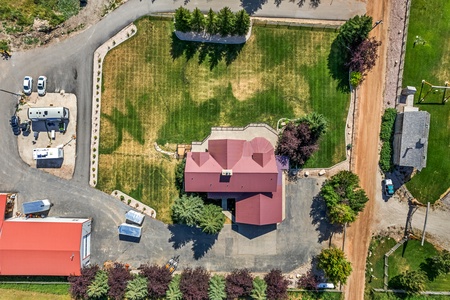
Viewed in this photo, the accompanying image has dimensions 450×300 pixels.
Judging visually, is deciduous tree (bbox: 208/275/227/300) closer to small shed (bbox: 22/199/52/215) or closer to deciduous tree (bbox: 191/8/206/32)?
small shed (bbox: 22/199/52/215)

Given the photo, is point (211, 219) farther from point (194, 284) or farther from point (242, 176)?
point (194, 284)

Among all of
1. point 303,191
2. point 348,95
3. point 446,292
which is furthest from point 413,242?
point 348,95

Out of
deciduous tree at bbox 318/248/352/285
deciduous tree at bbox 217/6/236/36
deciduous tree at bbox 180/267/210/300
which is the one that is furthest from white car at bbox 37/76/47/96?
deciduous tree at bbox 318/248/352/285

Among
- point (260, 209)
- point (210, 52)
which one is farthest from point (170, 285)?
point (210, 52)

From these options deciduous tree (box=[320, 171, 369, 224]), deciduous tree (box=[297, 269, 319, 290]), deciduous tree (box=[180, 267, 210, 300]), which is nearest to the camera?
deciduous tree (box=[180, 267, 210, 300])

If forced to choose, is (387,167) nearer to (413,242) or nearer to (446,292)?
(413,242)

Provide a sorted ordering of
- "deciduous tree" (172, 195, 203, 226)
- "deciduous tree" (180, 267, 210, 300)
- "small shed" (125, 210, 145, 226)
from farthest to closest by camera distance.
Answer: "small shed" (125, 210, 145, 226) → "deciduous tree" (180, 267, 210, 300) → "deciduous tree" (172, 195, 203, 226)
